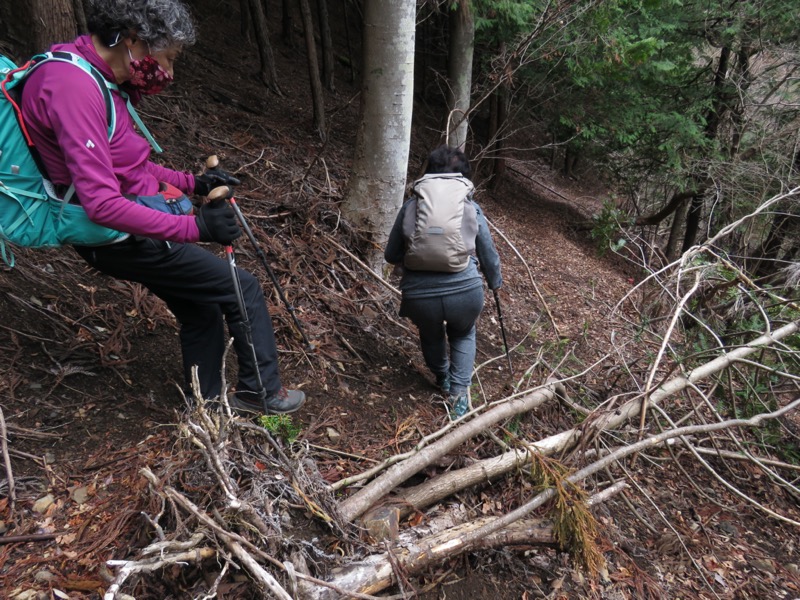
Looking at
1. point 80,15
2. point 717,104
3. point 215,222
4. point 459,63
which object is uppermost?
point 80,15

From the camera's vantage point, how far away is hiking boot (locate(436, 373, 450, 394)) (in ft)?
13.0

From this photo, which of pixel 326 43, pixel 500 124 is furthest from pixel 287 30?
pixel 500 124

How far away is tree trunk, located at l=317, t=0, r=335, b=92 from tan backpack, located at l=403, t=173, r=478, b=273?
283 inches

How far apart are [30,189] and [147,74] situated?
0.71m

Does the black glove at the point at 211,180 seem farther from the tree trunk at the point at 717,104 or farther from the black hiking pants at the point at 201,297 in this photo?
the tree trunk at the point at 717,104

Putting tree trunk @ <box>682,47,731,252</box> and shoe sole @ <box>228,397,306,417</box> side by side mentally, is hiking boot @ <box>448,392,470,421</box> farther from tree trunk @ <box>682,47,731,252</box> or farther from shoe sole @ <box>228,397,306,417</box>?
tree trunk @ <box>682,47,731,252</box>

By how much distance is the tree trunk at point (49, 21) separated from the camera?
370 centimetres

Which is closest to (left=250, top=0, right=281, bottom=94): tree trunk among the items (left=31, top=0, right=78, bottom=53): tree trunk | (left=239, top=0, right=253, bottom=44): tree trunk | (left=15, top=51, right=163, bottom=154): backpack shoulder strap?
(left=239, top=0, right=253, bottom=44): tree trunk

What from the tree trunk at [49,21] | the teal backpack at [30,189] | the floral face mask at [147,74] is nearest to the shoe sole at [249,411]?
the teal backpack at [30,189]

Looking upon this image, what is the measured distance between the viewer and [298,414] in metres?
3.30

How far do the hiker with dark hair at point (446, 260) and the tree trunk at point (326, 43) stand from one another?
7.04 metres

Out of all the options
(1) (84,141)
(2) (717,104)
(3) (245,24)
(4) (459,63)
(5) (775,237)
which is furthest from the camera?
(2) (717,104)

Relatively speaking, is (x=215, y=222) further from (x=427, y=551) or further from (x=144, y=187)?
(x=427, y=551)

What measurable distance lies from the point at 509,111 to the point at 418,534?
347 inches
